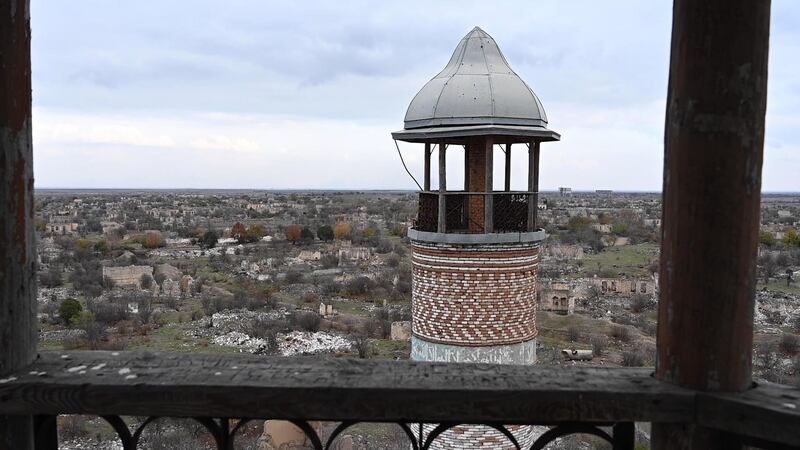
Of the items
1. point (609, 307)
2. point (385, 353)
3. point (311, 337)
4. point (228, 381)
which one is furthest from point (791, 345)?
point (228, 381)

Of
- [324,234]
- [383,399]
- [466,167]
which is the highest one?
[466,167]

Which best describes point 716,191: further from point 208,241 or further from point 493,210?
point 208,241

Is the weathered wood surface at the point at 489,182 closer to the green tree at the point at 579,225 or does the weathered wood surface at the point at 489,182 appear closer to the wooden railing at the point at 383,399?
the wooden railing at the point at 383,399

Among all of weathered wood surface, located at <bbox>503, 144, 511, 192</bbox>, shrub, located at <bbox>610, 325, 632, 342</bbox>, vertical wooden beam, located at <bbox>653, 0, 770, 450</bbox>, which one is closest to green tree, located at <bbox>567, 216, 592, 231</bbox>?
shrub, located at <bbox>610, 325, 632, 342</bbox>

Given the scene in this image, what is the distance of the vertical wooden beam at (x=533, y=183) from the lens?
8266 millimetres

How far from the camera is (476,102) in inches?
305

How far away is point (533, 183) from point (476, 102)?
5.02 ft

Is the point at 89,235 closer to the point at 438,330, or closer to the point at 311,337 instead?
the point at 311,337

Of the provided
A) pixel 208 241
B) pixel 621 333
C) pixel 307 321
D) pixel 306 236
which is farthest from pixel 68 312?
pixel 306 236

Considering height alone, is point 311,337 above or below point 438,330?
below

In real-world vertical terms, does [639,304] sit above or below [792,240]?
below

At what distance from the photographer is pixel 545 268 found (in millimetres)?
33062

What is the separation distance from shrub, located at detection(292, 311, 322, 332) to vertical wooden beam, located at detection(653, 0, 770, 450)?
61.0 feet

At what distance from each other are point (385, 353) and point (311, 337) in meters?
2.94
